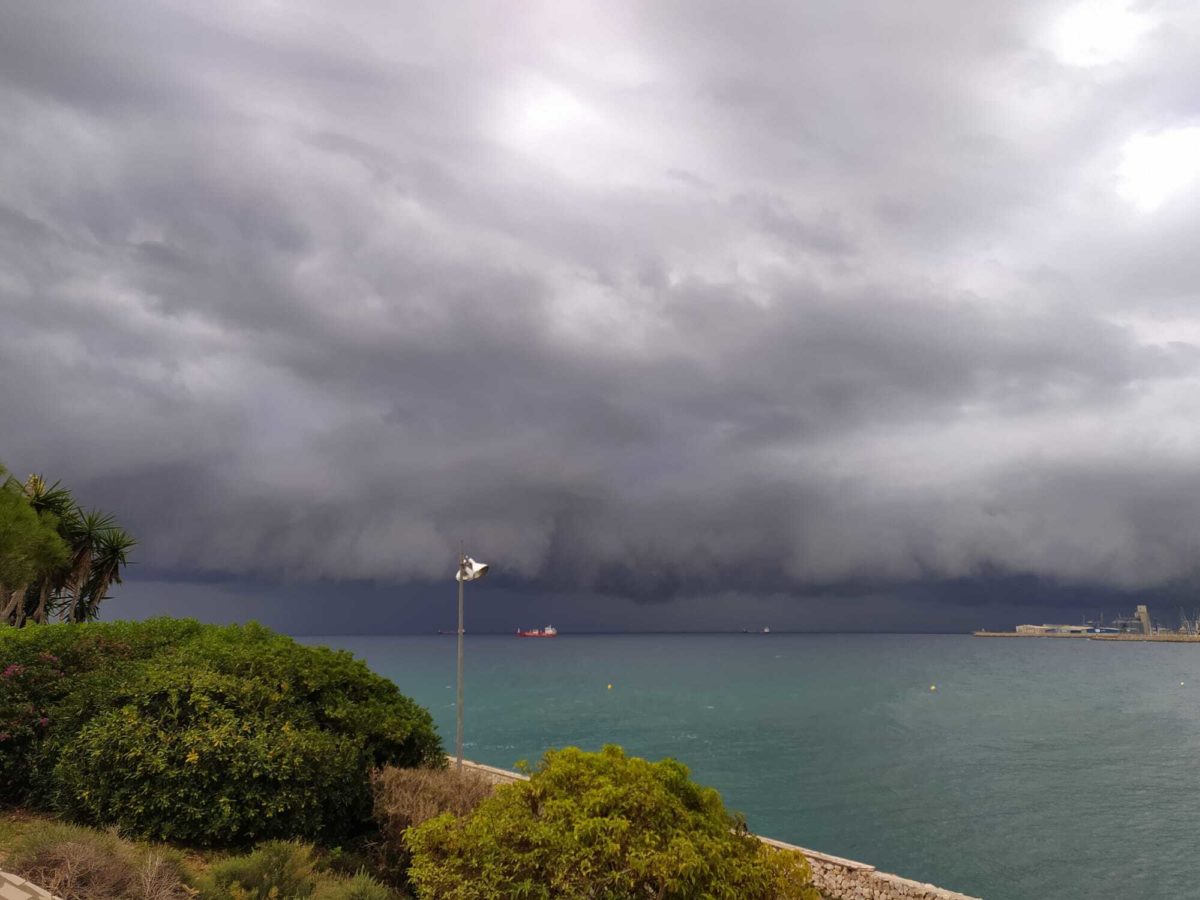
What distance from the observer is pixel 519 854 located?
11.4 m

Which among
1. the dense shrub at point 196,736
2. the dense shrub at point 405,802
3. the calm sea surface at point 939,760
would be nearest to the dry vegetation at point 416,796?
the dense shrub at point 405,802

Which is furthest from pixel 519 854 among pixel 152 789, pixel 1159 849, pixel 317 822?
pixel 1159 849

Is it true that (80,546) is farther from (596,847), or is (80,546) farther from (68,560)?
(596,847)

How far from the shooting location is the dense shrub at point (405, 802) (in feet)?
48.7

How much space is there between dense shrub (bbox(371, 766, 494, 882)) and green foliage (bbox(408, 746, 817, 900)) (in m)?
2.59

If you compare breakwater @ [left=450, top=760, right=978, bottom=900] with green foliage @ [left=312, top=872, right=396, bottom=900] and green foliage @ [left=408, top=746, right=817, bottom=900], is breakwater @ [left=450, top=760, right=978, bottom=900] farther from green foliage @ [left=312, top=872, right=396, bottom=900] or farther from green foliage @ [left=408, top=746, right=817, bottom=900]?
green foliage @ [left=408, top=746, right=817, bottom=900]

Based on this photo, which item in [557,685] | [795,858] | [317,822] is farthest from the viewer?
[557,685]

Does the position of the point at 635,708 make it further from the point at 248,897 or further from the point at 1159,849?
the point at 248,897

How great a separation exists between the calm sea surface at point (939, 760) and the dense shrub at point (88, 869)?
31.5m

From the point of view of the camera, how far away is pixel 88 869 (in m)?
9.98

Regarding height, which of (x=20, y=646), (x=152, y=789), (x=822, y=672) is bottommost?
(x=822, y=672)

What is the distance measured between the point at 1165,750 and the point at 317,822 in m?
84.7

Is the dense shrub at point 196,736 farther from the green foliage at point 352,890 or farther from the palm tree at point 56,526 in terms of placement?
the palm tree at point 56,526

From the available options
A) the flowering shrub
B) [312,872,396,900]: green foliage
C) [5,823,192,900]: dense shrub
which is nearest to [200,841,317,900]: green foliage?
[312,872,396,900]: green foliage
